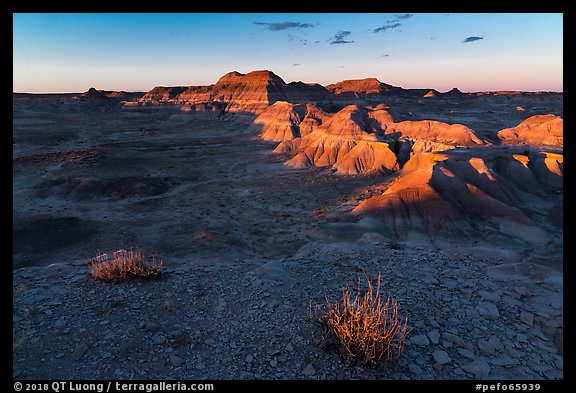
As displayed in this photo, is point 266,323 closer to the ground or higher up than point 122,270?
closer to the ground

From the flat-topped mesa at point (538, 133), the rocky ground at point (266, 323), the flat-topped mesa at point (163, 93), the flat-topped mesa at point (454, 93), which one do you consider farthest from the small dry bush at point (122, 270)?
the flat-topped mesa at point (454, 93)

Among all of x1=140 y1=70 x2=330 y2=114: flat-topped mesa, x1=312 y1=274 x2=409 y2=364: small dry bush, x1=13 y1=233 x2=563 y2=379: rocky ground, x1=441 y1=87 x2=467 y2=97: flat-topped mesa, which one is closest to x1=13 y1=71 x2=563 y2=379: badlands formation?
x1=13 y1=233 x2=563 y2=379: rocky ground

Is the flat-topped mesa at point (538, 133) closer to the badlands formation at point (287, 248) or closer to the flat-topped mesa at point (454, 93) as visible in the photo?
the badlands formation at point (287, 248)

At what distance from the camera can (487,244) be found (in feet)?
67.5

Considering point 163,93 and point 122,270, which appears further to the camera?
point 163,93

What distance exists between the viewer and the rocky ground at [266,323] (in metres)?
6.20

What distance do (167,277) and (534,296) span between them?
10379 millimetres

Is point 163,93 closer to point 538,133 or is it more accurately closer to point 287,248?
point 538,133

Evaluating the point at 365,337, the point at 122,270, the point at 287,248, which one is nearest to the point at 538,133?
the point at 287,248

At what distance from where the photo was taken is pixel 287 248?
20.9 metres

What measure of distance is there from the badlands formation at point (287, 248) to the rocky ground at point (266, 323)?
41 millimetres

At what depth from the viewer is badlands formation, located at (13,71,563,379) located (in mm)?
6566

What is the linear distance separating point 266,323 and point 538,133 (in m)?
58.7
